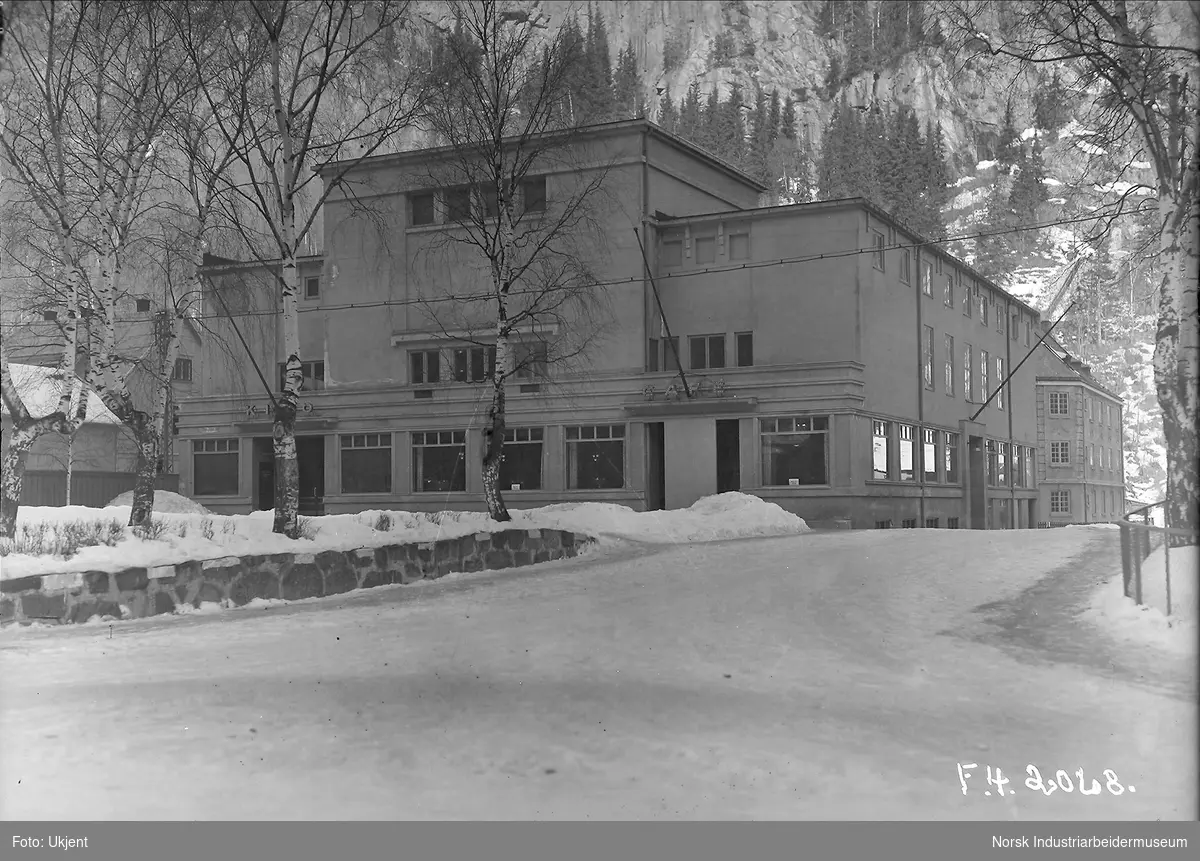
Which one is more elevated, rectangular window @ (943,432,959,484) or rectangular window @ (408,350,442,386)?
rectangular window @ (408,350,442,386)

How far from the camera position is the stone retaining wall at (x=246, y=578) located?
10.7m

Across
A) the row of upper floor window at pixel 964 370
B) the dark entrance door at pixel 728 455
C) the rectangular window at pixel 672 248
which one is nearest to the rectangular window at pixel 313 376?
the rectangular window at pixel 672 248

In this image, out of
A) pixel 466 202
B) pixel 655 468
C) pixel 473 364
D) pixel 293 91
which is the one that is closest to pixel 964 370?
pixel 655 468

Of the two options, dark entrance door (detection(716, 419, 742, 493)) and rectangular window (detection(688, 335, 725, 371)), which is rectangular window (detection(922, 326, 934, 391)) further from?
dark entrance door (detection(716, 419, 742, 493))

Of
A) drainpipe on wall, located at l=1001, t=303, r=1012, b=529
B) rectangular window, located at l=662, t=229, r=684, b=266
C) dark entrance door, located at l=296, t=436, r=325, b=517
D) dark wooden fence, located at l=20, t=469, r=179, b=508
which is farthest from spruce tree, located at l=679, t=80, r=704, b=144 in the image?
drainpipe on wall, located at l=1001, t=303, r=1012, b=529

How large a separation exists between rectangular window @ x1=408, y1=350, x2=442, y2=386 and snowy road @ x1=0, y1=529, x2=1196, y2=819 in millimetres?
19697

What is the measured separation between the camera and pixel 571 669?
866cm

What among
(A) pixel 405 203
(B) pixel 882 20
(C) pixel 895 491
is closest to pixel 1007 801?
(B) pixel 882 20

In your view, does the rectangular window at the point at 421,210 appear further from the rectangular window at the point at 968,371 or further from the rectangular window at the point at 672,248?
the rectangular window at the point at 968,371

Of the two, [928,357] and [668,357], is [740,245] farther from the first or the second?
[928,357]

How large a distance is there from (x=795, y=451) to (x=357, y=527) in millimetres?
16146

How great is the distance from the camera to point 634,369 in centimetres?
3008

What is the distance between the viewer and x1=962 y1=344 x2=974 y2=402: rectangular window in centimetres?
3766

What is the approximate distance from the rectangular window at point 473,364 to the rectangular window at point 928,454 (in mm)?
12783
